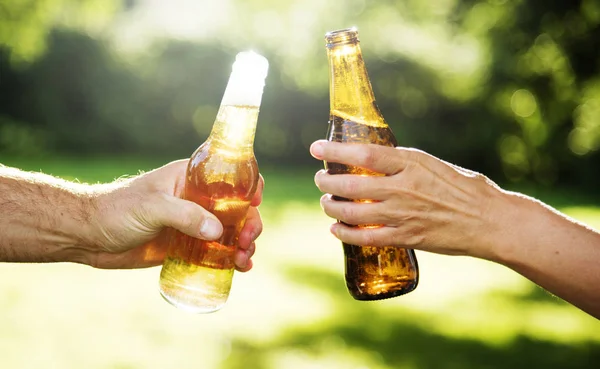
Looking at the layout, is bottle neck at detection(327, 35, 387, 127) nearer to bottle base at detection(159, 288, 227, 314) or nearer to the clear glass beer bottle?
the clear glass beer bottle

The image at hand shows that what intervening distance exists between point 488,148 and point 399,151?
1590 cm

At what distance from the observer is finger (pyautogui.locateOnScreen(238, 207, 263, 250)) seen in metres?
2.95

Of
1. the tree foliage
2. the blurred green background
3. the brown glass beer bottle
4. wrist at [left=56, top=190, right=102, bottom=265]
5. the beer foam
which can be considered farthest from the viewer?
the tree foliage

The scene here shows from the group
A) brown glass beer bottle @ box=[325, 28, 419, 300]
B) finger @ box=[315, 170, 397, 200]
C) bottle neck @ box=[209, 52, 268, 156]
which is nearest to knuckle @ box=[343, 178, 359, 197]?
finger @ box=[315, 170, 397, 200]

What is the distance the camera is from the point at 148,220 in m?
2.68

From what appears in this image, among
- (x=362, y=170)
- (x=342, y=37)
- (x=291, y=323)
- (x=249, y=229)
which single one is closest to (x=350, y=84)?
(x=342, y=37)

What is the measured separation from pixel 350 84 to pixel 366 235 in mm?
543

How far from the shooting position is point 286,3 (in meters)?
24.3

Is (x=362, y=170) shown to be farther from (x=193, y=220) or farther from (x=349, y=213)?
(x=193, y=220)

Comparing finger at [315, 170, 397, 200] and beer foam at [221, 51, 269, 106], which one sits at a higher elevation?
beer foam at [221, 51, 269, 106]

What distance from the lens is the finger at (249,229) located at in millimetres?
2945

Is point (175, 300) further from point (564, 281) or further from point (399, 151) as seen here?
point (564, 281)

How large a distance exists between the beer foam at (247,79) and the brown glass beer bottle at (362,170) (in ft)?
1.16

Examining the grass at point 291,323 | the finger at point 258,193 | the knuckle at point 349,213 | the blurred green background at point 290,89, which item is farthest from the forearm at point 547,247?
the blurred green background at point 290,89
